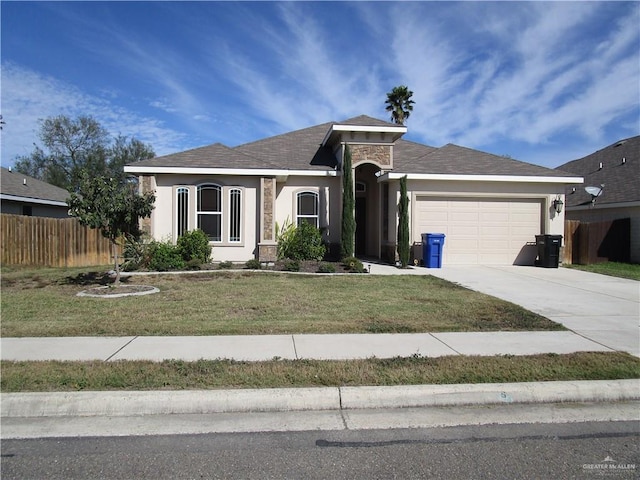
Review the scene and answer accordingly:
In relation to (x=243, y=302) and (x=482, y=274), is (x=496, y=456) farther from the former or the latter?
(x=482, y=274)

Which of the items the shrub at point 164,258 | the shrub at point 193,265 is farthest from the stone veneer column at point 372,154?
the shrub at point 164,258

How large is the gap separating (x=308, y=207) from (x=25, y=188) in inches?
625

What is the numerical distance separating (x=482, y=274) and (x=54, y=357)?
11.8m

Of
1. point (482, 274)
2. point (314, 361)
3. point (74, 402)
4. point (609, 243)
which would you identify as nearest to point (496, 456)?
point (314, 361)

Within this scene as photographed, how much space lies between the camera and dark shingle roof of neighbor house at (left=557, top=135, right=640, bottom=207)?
2009 cm

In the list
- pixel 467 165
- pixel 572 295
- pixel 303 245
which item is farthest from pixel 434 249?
pixel 572 295

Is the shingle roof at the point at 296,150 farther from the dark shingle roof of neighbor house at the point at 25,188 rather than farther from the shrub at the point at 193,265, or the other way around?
the dark shingle roof of neighbor house at the point at 25,188

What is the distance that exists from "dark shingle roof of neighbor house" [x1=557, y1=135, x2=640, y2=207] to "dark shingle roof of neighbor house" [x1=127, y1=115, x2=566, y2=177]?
4.85m

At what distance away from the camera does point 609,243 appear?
18.8 meters

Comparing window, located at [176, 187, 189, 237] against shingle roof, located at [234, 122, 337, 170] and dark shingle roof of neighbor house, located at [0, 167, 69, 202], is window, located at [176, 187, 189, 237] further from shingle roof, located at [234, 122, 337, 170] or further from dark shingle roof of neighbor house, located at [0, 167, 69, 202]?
dark shingle roof of neighbor house, located at [0, 167, 69, 202]

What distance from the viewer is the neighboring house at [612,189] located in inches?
752

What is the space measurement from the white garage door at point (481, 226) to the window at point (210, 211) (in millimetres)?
7058

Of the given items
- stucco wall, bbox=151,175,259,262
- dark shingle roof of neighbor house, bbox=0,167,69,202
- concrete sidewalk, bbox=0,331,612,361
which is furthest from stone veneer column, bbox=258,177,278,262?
dark shingle roof of neighbor house, bbox=0,167,69,202

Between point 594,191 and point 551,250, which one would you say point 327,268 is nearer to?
point 551,250
